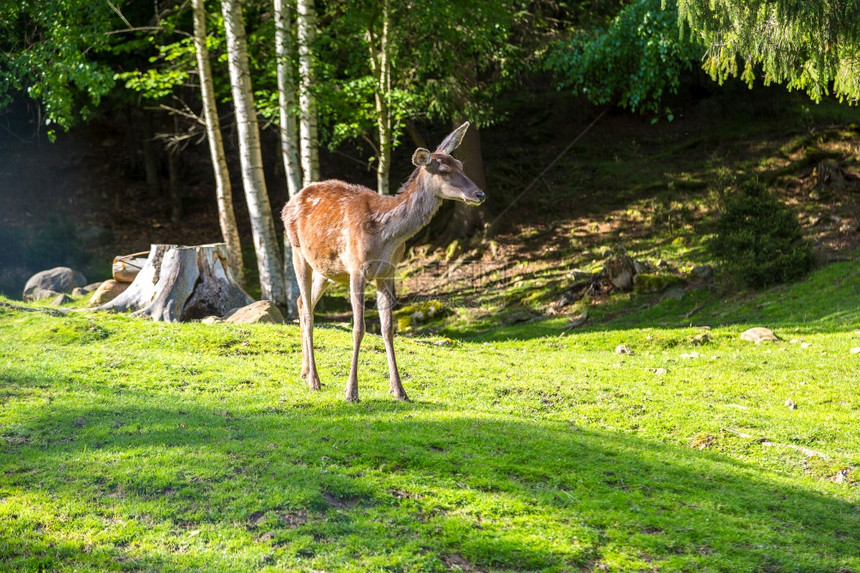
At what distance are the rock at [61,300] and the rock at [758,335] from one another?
13.3m

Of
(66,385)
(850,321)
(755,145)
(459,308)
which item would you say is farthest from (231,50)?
(755,145)

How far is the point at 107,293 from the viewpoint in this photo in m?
16.1

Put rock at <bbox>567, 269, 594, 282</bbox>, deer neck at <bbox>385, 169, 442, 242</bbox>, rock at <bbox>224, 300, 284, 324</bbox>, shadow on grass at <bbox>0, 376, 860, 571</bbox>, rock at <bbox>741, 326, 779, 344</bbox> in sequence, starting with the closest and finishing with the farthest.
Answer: shadow on grass at <bbox>0, 376, 860, 571</bbox> < deer neck at <bbox>385, 169, 442, 242</bbox> < rock at <bbox>741, 326, 779, 344</bbox> < rock at <bbox>224, 300, 284, 324</bbox> < rock at <bbox>567, 269, 594, 282</bbox>

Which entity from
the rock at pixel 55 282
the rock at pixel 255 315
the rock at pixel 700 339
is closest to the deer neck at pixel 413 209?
the rock at pixel 255 315

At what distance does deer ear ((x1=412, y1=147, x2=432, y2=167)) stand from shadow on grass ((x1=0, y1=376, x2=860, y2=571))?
97.9 inches

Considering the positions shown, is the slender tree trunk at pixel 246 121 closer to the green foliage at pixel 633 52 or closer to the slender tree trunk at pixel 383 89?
the slender tree trunk at pixel 383 89

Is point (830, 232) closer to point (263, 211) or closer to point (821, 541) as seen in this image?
point (263, 211)

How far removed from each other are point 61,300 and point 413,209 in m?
11.8

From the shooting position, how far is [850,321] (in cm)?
1441

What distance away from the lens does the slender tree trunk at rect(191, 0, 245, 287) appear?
1795 cm

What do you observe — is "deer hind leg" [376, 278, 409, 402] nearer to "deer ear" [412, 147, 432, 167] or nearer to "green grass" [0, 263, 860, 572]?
"green grass" [0, 263, 860, 572]

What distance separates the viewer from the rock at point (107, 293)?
15.9 metres

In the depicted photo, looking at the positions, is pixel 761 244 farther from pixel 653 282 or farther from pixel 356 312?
pixel 356 312

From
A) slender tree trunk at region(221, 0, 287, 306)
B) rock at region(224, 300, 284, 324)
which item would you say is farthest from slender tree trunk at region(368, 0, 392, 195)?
rock at region(224, 300, 284, 324)
